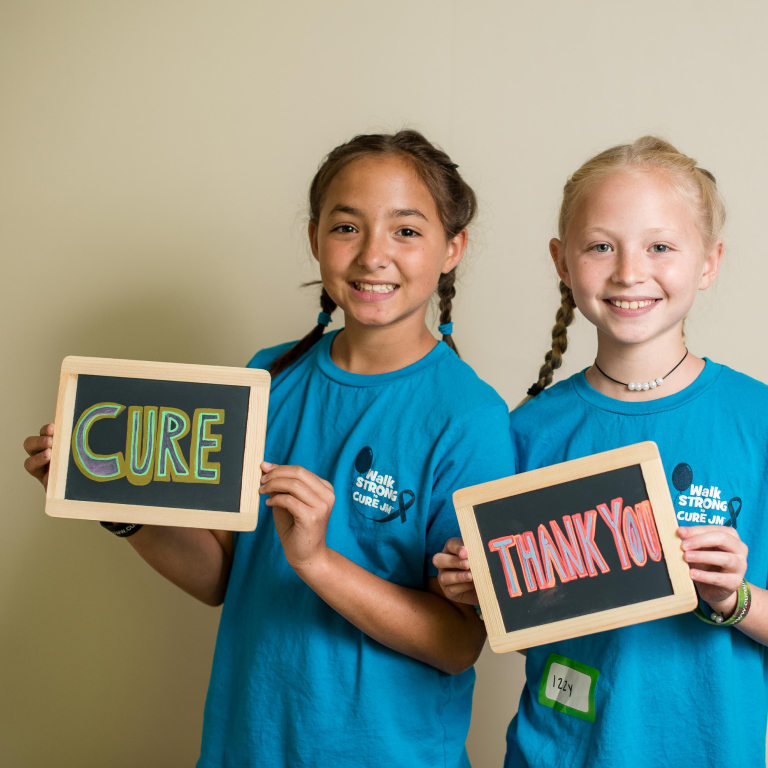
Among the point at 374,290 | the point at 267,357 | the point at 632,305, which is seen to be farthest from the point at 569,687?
the point at 267,357

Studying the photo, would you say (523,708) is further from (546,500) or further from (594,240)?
(594,240)

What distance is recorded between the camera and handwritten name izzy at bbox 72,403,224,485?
44.2 inches

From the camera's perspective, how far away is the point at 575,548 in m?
1.01

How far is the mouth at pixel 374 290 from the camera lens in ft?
4.05

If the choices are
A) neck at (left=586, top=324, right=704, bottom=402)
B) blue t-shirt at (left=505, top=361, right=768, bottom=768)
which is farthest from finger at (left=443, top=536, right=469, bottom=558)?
neck at (left=586, top=324, right=704, bottom=402)

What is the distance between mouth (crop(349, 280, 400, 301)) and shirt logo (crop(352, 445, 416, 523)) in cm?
26

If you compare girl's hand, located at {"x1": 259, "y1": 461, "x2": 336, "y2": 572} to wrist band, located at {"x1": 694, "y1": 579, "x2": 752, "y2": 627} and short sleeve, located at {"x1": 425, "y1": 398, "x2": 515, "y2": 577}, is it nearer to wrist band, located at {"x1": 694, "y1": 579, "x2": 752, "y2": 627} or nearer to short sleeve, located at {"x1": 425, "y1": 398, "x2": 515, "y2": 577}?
short sleeve, located at {"x1": 425, "y1": 398, "x2": 515, "y2": 577}

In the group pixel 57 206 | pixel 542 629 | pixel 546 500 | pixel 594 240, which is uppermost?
pixel 57 206

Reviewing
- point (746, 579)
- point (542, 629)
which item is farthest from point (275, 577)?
point (746, 579)

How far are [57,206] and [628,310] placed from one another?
175 cm

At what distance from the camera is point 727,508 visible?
108cm

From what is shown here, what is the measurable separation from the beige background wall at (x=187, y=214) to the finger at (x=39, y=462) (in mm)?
988

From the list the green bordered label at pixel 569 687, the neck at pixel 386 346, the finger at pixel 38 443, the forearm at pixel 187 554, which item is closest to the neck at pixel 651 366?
the neck at pixel 386 346

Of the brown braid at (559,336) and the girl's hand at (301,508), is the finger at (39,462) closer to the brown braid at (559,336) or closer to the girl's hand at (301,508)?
the girl's hand at (301,508)
